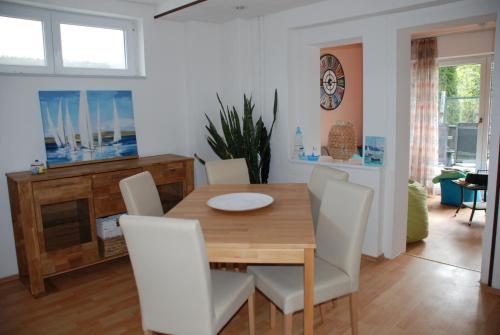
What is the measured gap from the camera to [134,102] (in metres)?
3.92

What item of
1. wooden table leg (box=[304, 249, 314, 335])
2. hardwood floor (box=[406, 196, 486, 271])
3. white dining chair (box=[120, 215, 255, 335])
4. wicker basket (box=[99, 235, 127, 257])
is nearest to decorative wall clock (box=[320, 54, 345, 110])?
hardwood floor (box=[406, 196, 486, 271])

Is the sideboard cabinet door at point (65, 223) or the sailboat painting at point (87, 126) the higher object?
the sailboat painting at point (87, 126)

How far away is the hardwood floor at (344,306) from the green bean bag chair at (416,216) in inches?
19.9

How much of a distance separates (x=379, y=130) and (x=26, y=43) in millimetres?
3167

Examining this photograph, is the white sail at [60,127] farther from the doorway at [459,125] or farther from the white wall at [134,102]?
the doorway at [459,125]

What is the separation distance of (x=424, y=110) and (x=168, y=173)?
4026 millimetres

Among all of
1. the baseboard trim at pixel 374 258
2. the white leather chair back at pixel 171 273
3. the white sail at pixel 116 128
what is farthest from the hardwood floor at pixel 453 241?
the white sail at pixel 116 128

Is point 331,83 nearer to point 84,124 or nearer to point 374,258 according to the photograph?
point 374,258

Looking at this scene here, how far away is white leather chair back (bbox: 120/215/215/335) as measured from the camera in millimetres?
1609

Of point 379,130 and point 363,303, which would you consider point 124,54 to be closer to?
point 379,130

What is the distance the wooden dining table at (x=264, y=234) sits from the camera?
182 centimetres

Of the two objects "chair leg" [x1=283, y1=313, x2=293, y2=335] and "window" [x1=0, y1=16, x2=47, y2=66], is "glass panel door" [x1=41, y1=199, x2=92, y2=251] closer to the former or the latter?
"window" [x1=0, y1=16, x2=47, y2=66]

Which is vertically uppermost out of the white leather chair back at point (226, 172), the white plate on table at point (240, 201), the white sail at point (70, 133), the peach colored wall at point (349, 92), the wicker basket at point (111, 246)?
the peach colored wall at point (349, 92)

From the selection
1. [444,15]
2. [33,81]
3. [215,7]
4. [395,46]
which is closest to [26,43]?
[33,81]
